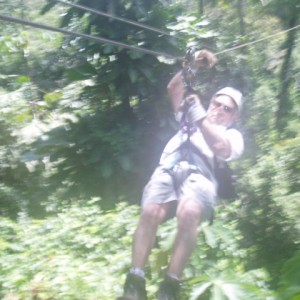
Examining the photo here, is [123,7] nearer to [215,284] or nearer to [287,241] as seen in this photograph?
[287,241]

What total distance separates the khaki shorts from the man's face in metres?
0.64

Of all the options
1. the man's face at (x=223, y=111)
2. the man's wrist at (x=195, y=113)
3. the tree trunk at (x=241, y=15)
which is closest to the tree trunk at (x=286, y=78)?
the tree trunk at (x=241, y=15)

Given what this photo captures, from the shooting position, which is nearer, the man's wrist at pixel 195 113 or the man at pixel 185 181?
the man at pixel 185 181

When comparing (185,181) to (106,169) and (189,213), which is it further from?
(106,169)

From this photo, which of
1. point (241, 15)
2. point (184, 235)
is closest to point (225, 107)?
point (184, 235)

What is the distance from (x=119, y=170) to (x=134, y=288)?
9.06ft

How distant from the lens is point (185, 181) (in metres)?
4.79

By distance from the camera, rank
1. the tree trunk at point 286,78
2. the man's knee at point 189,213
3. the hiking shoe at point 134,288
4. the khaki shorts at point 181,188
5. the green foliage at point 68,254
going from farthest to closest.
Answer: the tree trunk at point 286,78 → the green foliage at point 68,254 → the khaki shorts at point 181,188 → the man's knee at point 189,213 → the hiking shoe at point 134,288

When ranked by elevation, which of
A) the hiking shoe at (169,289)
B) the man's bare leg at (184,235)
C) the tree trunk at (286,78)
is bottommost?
the hiking shoe at (169,289)

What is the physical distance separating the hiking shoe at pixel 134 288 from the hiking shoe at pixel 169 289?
14 centimetres

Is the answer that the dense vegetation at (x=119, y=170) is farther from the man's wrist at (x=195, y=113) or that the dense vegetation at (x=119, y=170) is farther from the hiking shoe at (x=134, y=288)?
the man's wrist at (x=195, y=113)

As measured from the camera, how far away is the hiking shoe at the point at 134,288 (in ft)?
14.0

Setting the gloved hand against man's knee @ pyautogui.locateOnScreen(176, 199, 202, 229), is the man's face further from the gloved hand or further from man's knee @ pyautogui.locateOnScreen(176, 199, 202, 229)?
man's knee @ pyautogui.locateOnScreen(176, 199, 202, 229)

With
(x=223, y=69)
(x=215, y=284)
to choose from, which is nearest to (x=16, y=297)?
(x=215, y=284)
